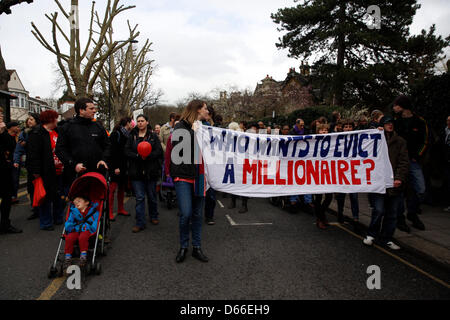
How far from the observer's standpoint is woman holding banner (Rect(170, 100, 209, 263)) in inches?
160

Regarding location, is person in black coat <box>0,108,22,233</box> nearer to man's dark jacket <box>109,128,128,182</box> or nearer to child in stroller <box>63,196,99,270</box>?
man's dark jacket <box>109,128,128,182</box>

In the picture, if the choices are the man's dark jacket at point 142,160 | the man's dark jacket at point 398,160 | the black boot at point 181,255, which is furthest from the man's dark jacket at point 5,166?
the man's dark jacket at point 398,160

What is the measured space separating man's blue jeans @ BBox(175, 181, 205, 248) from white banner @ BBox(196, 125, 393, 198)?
565 mm

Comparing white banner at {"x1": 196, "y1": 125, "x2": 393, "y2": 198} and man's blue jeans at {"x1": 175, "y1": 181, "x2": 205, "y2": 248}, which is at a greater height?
white banner at {"x1": 196, "y1": 125, "x2": 393, "y2": 198}

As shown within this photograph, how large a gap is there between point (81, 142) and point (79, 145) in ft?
0.18

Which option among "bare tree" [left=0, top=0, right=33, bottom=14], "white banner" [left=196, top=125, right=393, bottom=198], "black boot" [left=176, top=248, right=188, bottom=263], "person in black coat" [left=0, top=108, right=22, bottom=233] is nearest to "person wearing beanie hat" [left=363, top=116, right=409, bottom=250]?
"white banner" [left=196, top=125, right=393, bottom=198]

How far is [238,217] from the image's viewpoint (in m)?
6.51

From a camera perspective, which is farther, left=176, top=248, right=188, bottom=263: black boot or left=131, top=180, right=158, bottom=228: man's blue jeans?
left=131, top=180, right=158, bottom=228: man's blue jeans

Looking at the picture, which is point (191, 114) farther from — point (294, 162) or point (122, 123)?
point (122, 123)

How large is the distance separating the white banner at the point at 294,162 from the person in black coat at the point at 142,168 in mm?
1466
